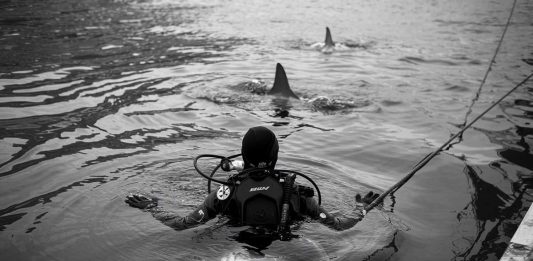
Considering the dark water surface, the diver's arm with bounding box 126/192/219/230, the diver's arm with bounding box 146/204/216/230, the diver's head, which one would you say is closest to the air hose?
the diver's head

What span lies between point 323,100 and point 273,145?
22.2ft

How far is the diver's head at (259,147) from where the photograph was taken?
14.5 ft

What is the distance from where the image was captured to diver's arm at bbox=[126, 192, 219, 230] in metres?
4.79

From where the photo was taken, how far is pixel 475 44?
66.1 feet

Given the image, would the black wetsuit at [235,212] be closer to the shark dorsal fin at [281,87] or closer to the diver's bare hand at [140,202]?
the diver's bare hand at [140,202]

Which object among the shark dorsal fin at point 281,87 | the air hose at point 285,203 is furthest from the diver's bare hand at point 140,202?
the shark dorsal fin at point 281,87

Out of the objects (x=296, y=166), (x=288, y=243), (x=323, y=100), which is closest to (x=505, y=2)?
(x=323, y=100)

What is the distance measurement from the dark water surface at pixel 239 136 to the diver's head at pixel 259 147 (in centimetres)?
90

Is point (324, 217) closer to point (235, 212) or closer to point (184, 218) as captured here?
point (235, 212)

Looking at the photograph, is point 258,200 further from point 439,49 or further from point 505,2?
point 505,2

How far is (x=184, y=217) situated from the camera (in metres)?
4.98

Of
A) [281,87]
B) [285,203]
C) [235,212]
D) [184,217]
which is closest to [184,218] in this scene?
[184,217]

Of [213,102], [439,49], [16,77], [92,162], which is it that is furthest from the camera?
[439,49]

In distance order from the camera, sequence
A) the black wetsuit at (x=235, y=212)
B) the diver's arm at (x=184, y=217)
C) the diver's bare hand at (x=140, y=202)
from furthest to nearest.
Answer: the diver's bare hand at (x=140, y=202)
the diver's arm at (x=184, y=217)
the black wetsuit at (x=235, y=212)
